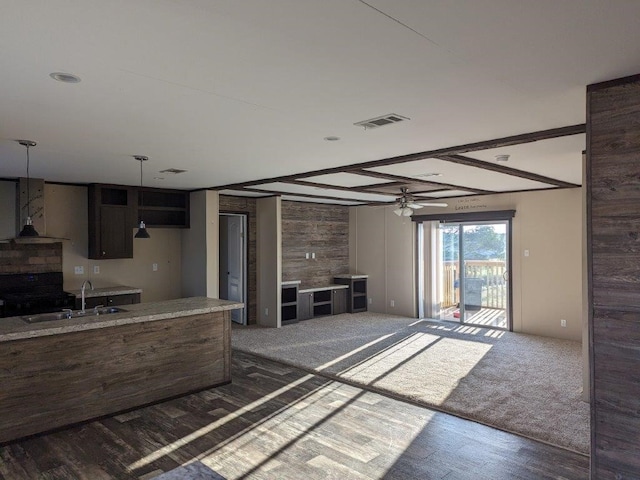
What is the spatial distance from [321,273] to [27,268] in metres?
5.36

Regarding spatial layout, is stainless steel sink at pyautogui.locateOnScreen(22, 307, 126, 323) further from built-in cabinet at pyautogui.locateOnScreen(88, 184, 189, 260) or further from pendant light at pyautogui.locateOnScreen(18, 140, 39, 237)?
built-in cabinet at pyautogui.locateOnScreen(88, 184, 189, 260)

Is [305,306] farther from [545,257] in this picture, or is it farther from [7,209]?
[7,209]

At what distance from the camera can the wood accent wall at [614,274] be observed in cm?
227

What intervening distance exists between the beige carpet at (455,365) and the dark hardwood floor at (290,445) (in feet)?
1.06

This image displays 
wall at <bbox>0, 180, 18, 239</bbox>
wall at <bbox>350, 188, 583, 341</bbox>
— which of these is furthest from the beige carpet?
wall at <bbox>0, 180, 18, 239</bbox>

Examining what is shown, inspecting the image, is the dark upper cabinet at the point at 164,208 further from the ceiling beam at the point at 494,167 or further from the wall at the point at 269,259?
the ceiling beam at the point at 494,167

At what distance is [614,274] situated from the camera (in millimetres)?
2338

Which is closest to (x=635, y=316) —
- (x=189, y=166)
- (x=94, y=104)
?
(x=94, y=104)

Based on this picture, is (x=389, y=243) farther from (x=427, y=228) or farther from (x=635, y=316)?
Answer: (x=635, y=316)

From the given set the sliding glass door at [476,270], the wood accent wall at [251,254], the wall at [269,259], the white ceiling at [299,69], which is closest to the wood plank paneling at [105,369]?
the white ceiling at [299,69]

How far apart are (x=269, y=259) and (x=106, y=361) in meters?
4.22

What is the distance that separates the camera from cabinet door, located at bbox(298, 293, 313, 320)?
8.59 metres

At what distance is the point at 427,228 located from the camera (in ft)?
28.5

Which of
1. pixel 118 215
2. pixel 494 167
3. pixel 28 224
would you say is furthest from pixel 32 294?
pixel 494 167
